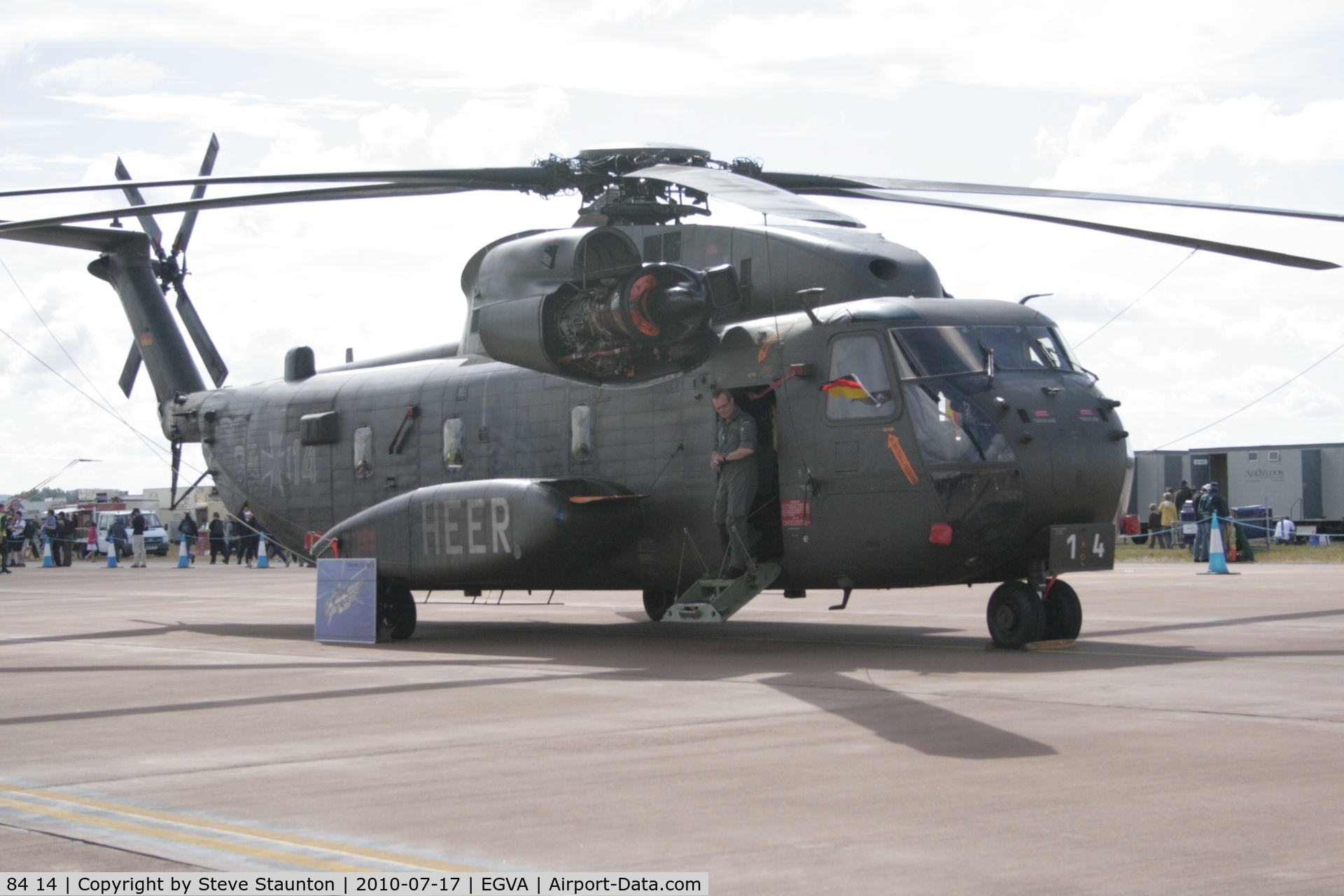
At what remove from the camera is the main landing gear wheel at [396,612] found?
1520 cm

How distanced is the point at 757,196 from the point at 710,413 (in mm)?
4136

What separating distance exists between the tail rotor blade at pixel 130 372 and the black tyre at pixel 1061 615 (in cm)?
1355

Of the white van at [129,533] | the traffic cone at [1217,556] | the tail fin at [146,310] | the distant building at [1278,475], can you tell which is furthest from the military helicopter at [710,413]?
the white van at [129,533]

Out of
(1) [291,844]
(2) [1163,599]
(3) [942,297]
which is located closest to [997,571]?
(3) [942,297]

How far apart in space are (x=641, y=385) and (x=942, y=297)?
3.03 metres

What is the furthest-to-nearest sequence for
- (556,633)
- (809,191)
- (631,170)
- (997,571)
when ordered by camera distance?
(556,633)
(809,191)
(631,170)
(997,571)

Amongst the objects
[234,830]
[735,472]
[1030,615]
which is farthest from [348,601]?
[234,830]

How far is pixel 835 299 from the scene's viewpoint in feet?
42.8

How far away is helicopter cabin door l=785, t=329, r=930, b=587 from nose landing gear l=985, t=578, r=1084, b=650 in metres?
0.84

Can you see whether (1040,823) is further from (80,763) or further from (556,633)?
(556,633)

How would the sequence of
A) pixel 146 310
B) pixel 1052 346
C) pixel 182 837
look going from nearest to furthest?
pixel 182 837
pixel 1052 346
pixel 146 310

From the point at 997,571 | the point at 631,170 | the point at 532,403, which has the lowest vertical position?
the point at 997,571

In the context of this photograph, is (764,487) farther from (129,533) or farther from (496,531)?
(129,533)

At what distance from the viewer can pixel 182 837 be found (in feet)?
18.3
